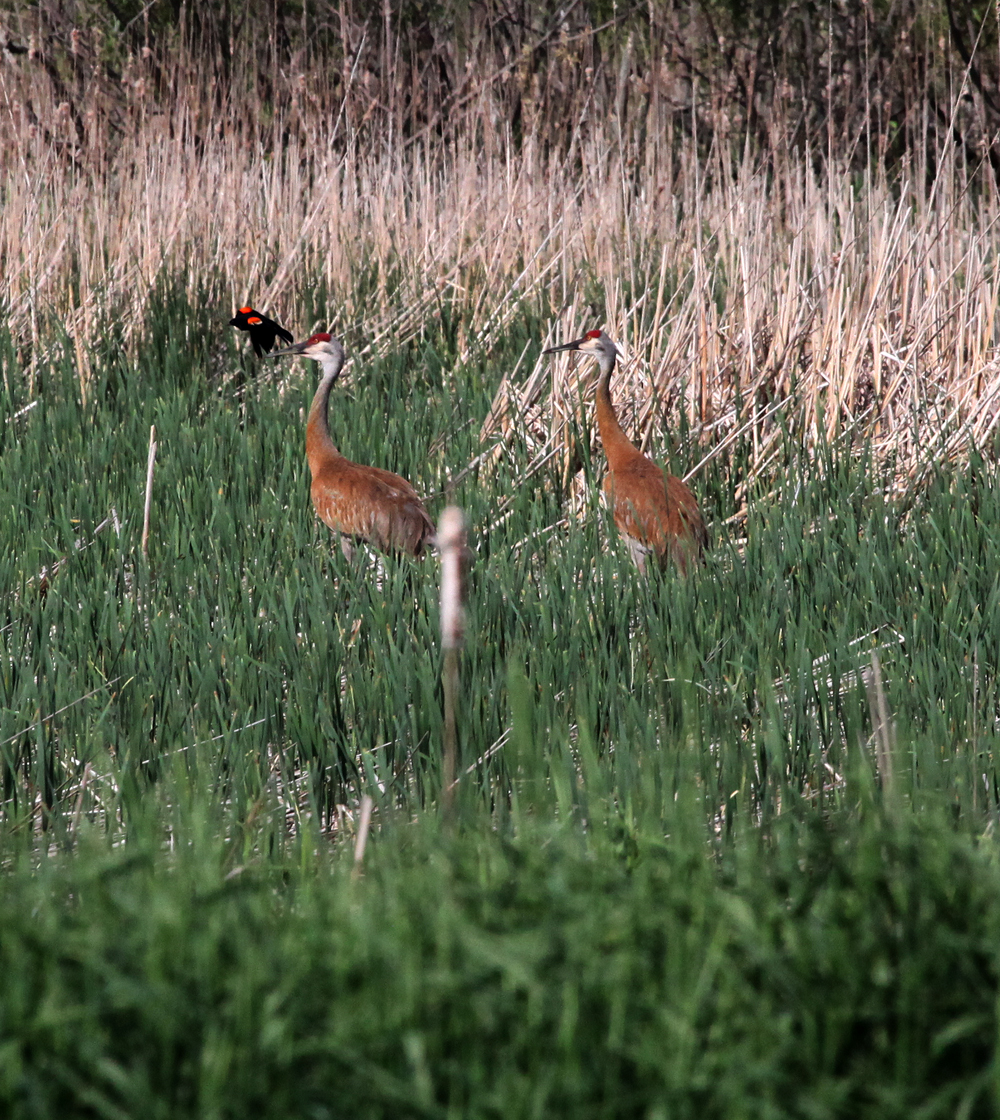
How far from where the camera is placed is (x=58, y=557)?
12.2 ft

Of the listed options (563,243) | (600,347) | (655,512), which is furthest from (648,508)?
(563,243)

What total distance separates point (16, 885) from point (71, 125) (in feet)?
21.7

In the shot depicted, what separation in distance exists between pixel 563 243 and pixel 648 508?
112 inches

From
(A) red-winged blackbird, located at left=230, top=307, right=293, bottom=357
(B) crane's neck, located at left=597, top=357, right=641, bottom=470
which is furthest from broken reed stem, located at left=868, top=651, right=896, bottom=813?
(A) red-winged blackbird, located at left=230, top=307, right=293, bottom=357

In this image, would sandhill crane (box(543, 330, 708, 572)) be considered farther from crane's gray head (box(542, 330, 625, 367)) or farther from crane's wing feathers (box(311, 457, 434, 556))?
crane's wing feathers (box(311, 457, 434, 556))

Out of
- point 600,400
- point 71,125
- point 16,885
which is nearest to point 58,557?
point 600,400

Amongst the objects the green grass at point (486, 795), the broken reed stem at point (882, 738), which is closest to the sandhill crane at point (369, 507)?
the green grass at point (486, 795)

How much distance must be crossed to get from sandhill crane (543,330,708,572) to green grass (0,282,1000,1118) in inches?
3.9

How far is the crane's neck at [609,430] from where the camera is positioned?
162 inches

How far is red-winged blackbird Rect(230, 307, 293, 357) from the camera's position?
536 cm

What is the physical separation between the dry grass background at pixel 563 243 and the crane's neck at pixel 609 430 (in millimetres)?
378

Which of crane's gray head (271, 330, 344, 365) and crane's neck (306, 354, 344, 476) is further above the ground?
crane's gray head (271, 330, 344, 365)

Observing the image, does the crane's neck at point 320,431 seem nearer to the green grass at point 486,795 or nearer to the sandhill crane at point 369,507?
the sandhill crane at point 369,507

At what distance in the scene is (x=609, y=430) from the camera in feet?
14.0
